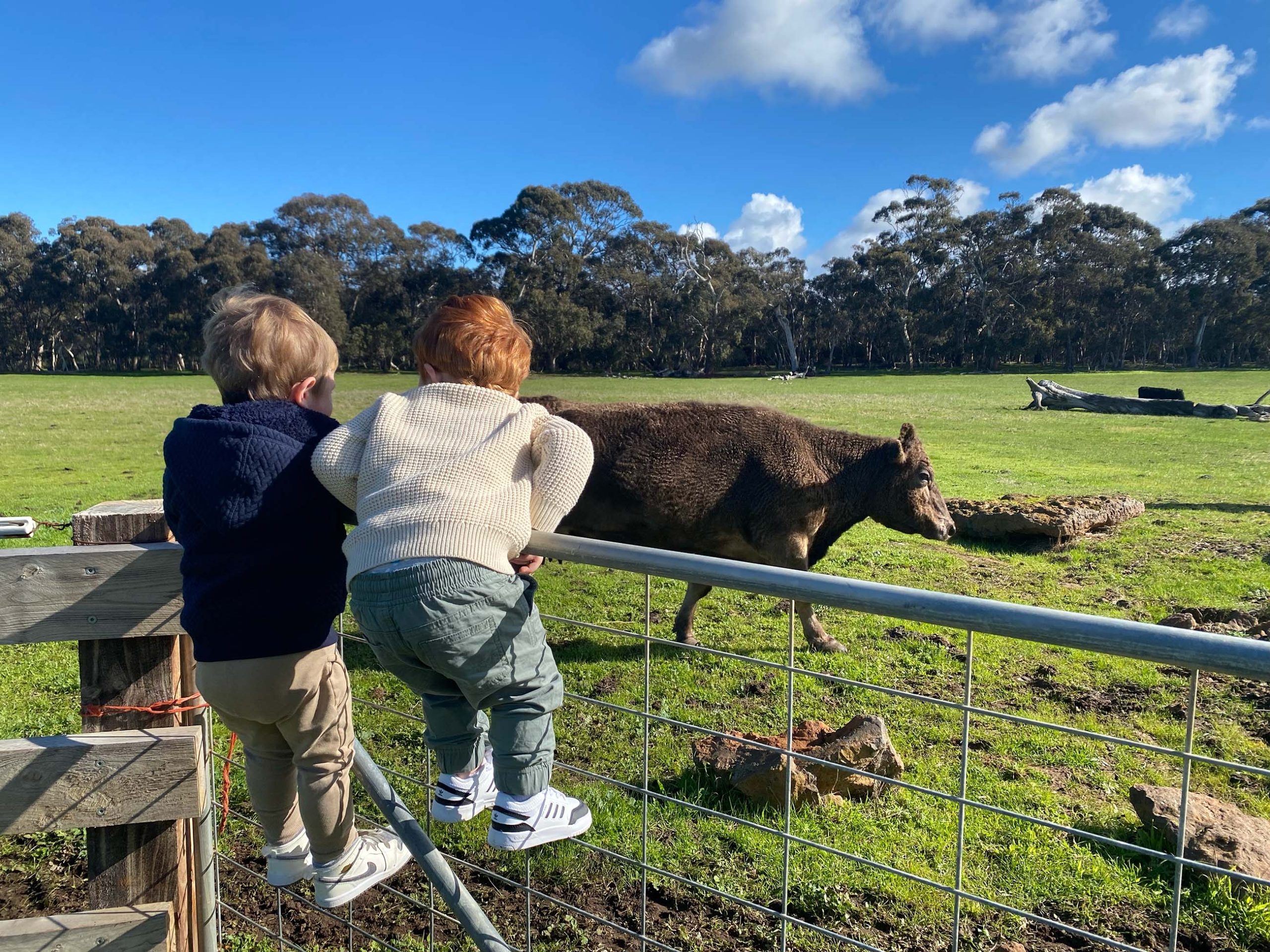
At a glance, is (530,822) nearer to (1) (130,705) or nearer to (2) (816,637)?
(1) (130,705)

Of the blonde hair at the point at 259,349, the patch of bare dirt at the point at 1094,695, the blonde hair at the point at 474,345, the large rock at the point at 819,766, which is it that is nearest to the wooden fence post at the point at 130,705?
the blonde hair at the point at 259,349

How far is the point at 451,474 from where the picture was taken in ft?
7.97

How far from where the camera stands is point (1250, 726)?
5895 mm

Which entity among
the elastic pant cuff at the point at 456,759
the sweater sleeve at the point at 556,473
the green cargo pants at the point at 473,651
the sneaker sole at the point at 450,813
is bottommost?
the sneaker sole at the point at 450,813

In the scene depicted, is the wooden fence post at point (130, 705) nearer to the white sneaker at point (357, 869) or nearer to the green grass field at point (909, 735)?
the white sneaker at point (357, 869)

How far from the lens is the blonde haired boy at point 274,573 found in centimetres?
234

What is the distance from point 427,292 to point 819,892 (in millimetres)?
79916

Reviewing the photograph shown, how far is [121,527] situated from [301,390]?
2.24 feet

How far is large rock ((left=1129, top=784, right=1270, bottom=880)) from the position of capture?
3.90m

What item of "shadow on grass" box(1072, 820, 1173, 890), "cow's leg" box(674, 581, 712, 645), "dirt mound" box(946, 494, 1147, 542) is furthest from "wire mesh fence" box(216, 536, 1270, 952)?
"dirt mound" box(946, 494, 1147, 542)

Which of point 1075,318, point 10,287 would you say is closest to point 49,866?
point 1075,318

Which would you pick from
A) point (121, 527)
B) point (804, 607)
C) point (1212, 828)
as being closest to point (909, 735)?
point (1212, 828)

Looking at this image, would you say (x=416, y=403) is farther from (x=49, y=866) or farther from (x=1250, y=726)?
(x=1250, y=726)

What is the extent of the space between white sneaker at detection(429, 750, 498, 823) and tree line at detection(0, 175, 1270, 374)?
72931mm
